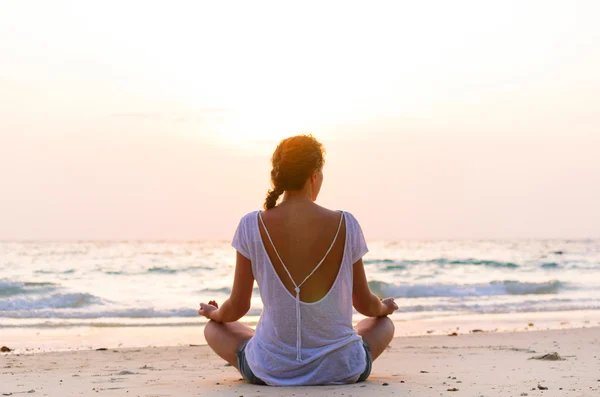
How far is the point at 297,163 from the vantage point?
3.78 m

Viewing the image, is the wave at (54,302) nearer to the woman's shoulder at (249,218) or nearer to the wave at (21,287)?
the wave at (21,287)

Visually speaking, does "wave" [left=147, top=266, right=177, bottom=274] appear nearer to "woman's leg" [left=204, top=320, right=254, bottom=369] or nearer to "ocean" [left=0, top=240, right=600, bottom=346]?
"ocean" [left=0, top=240, right=600, bottom=346]

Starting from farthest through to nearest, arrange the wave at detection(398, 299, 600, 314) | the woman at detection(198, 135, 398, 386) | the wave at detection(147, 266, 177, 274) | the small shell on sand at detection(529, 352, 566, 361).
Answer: the wave at detection(147, 266, 177, 274) < the wave at detection(398, 299, 600, 314) < the small shell on sand at detection(529, 352, 566, 361) < the woman at detection(198, 135, 398, 386)

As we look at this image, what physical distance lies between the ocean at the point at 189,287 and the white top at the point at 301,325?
21.7 feet

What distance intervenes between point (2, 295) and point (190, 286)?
17.6 ft

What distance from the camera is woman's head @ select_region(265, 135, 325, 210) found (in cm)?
378

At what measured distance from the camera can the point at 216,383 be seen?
457 cm

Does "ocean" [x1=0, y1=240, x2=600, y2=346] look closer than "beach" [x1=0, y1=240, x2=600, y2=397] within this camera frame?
No

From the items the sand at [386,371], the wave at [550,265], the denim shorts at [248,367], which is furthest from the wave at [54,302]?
the wave at [550,265]

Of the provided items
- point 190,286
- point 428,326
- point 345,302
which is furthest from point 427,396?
point 190,286

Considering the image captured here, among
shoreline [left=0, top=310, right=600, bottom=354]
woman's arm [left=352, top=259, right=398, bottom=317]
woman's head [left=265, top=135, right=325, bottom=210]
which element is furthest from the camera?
shoreline [left=0, top=310, right=600, bottom=354]

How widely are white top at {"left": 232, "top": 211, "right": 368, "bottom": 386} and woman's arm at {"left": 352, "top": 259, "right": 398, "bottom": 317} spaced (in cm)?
7

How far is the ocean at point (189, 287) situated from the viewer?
1254cm

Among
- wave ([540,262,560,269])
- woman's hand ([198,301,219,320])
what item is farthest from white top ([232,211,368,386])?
wave ([540,262,560,269])
